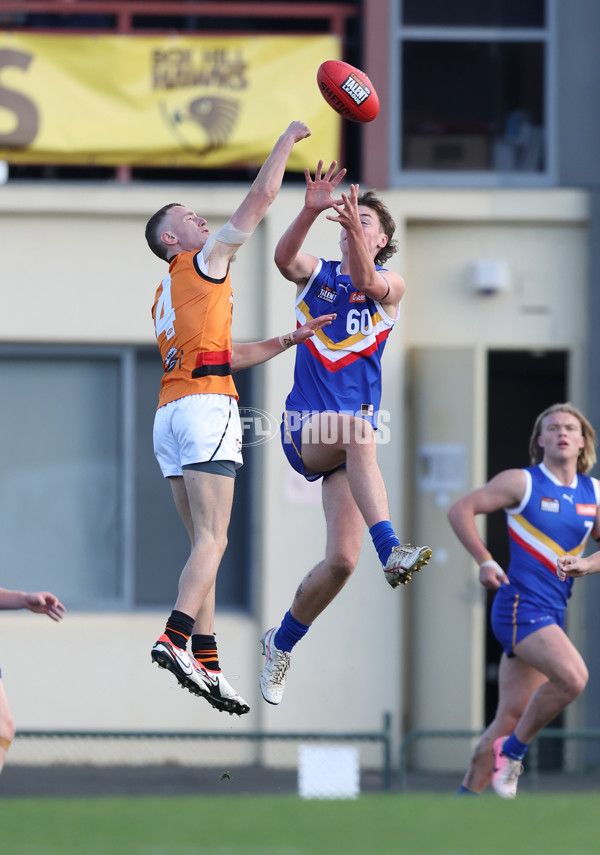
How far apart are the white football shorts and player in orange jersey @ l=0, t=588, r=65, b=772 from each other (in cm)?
84

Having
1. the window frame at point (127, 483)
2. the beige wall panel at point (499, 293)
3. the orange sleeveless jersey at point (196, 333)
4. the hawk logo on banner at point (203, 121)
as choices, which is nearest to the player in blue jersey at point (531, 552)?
the orange sleeveless jersey at point (196, 333)

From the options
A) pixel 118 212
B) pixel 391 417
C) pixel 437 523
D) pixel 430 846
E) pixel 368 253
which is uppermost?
pixel 118 212

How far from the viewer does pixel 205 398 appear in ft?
20.4

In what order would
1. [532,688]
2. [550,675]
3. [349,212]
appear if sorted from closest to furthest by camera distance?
[349,212], [550,675], [532,688]

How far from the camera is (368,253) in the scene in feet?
20.1

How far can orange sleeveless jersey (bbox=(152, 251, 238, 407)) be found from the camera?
20.5 feet

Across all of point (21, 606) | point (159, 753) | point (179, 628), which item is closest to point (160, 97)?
point (159, 753)

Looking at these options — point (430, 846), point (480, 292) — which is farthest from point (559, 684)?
point (480, 292)

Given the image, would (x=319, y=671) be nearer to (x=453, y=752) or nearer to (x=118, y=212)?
(x=453, y=752)

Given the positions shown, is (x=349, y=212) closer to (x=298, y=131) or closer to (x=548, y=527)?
(x=298, y=131)

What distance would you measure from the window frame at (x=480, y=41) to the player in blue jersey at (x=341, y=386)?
6.08 meters

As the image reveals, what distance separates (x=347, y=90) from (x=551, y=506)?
3.05m

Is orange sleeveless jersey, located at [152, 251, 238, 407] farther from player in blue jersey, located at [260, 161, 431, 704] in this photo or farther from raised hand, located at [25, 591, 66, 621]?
raised hand, located at [25, 591, 66, 621]

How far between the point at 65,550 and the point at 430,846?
22.2ft
